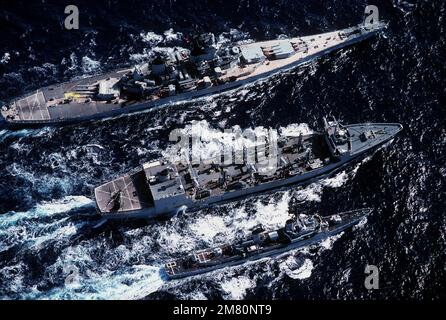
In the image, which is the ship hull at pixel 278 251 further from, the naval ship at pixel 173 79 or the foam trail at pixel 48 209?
the naval ship at pixel 173 79

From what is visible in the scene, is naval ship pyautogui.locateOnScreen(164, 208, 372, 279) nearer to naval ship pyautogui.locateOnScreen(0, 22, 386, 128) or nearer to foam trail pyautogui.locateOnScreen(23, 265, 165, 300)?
foam trail pyautogui.locateOnScreen(23, 265, 165, 300)

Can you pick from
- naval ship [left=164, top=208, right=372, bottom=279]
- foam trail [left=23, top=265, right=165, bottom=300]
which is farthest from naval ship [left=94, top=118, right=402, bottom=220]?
foam trail [left=23, top=265, right=165, bottom=300]

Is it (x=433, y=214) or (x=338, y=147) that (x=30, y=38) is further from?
(x=433, y=214)

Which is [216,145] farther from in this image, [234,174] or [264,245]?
[264,245]

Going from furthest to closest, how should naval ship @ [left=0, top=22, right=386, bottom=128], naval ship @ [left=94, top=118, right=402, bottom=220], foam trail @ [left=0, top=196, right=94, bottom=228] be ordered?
naval ship @ [left=0, top=22, right=386, bottom=128]
naval ship @ [left=94, top=118, right=402, bottom=220]
foam trail @ [left=0, top=196, right=94, bottom=228]

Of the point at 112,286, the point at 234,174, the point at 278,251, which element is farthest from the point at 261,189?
the point at 112,286
